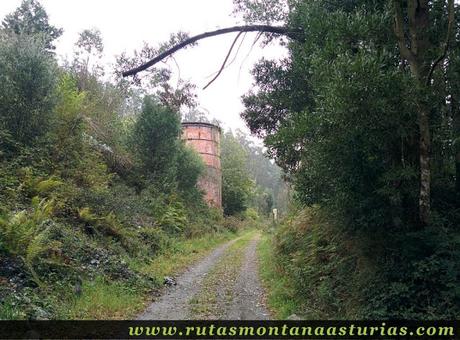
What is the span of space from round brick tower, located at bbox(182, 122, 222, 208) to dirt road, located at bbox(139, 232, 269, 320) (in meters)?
16.9

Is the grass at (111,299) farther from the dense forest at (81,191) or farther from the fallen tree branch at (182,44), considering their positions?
the fallen tree branch at (182,44)

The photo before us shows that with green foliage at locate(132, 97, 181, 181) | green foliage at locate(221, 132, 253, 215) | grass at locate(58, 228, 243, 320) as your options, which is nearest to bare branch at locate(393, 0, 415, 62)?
grass at locate(58, 228, 243, 320)

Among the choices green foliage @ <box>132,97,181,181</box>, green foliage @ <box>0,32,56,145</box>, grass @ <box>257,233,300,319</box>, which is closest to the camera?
grass @ <box>257,233,300,319</box>

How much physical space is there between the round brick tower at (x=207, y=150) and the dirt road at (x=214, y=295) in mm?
16858

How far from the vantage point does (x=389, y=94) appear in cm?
584

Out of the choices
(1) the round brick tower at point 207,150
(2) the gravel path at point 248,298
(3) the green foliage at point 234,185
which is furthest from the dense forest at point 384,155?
(3) the green foliage at point 234,185

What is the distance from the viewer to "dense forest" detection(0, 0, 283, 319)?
Result: 726 cm

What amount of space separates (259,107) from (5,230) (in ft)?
27.6

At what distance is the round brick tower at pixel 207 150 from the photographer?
31.3 m

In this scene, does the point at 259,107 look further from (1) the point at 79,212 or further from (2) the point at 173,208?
(2) the point at 173,208

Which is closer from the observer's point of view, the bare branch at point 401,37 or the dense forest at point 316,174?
the dense forest at point 316,174

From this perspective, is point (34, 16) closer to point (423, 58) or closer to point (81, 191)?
point (81, 191)

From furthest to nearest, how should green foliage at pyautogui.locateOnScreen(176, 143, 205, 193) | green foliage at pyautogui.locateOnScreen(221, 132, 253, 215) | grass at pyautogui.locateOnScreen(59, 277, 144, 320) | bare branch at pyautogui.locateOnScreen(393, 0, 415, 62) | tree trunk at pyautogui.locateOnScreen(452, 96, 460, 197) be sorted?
green foliage at pyautogui.locateOnScreen(221, 132, 253, 215) → green foliage at pyautogui.locateOnScreen(176, 143, 205, 193) → tree trunk at pyautogui.locateOnScreen(452, 96, 460, 197) → grass at pyautogui.locateOnScreen(59, 277, 144, 320) → bare branch at pyautogui.locateOnScreen(393, 0, 415, 62)

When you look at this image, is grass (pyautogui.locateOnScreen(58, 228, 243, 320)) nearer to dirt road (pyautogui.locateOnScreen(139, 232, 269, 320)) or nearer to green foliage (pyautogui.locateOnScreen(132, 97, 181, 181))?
dirt road (pyautogui.locateOnScreen(139, 232, 269, 320))
